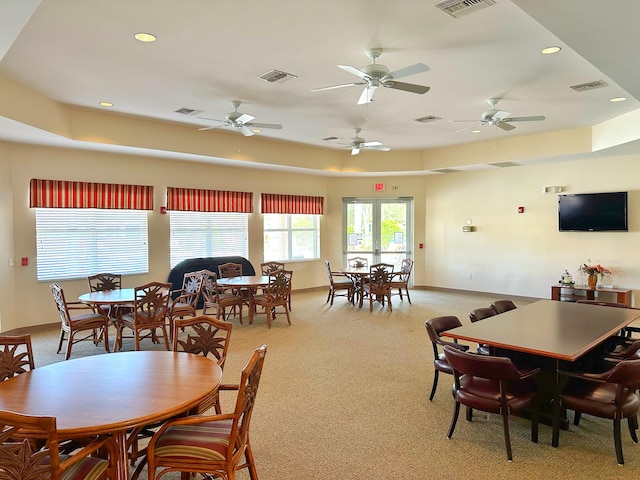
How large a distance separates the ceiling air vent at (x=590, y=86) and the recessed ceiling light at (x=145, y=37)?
188 inches

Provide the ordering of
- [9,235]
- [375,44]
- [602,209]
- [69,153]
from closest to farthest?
[375,44], [9,235], [69,153], [602,209]

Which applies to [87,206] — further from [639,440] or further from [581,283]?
[581,283]

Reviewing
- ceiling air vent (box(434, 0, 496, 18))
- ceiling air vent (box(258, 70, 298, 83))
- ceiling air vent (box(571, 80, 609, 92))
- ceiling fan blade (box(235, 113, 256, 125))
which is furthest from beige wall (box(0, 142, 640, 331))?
ceiling air vent (box(434, 0, 496, 18))

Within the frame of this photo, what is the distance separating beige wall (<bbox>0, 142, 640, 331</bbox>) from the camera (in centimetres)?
648

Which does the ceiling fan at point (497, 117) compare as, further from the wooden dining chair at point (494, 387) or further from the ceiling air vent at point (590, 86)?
the wooden dining chair at point (494, 387)

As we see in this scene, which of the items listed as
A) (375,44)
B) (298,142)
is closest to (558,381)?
(375,44)

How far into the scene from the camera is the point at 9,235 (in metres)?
6.33

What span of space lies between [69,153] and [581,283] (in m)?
9.38

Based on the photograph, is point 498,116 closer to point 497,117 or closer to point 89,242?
point 497,117

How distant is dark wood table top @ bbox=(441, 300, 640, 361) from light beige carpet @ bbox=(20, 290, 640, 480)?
72 cm

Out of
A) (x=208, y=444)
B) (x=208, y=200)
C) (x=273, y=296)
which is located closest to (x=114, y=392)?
(x=208, y=444)

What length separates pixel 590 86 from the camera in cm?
516

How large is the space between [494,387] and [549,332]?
30.4 inches

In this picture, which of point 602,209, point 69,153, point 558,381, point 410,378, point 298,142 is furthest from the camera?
point 298,142
